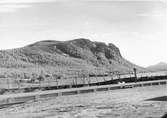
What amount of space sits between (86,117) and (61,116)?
4.04 feet

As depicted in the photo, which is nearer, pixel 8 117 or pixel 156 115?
pixel 156 115

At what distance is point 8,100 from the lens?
2156cm

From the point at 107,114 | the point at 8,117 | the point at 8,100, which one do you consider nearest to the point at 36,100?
the point at 8,100

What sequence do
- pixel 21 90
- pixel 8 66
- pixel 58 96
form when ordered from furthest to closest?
pixel 8 66 < pixel 21 90 < pixel 58 96

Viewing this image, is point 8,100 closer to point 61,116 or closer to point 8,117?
point 8,117

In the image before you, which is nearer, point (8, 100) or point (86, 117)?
point (86, 117)

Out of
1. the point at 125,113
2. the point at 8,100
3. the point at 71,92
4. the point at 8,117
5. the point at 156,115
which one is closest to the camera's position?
the point at 156,115

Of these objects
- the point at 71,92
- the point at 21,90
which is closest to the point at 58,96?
the point at 71,92

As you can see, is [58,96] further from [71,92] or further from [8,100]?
[8,100]

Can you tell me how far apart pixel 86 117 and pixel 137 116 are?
1.87 metres

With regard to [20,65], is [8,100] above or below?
below

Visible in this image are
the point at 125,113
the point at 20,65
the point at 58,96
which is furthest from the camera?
the point at 20,65

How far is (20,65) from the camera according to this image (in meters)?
181

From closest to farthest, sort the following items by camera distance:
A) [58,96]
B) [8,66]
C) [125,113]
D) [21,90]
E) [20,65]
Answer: [125,113] < [58,96] < [21,90] < [8,66] < [20,65]
